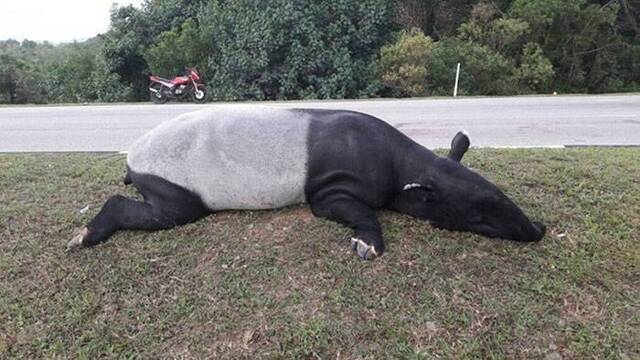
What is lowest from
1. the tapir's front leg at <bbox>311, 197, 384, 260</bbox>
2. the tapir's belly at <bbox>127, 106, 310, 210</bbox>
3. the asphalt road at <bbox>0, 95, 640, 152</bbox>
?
the asphalt road at <bbox>0, 95, 640, 152</bbox>

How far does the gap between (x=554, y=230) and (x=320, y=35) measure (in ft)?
40.3

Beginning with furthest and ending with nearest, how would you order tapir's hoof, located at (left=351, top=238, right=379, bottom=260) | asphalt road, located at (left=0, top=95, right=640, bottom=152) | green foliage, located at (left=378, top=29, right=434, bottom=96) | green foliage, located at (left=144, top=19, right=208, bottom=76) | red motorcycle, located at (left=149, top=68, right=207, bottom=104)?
green foliage, located at (left=144, top=19, right=208, bottom=76) → green foliage, located at (left=378, top=29, right=434, bottom=96) → red motorcycle, located at (left=149, top=68, right=207, bottom=104) → asphalt road, located at (left=0, top=95, right=640, bottom=152) → tapir's hoof, located at (left=351, top=238, right=379, bottom=260)

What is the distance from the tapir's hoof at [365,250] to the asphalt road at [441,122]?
3479 mm

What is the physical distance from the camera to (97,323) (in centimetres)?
311

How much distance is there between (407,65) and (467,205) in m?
11.8

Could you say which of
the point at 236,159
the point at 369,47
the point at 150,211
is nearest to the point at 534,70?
the point at 369,47

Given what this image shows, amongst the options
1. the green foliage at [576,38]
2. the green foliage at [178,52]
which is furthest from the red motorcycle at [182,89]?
the green foliage at [576,38]

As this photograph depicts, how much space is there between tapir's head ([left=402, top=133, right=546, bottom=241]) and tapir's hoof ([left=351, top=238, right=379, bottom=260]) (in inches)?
18.9

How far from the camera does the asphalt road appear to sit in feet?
23.4

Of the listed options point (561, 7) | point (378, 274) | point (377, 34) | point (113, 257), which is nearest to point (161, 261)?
point (113, 257)

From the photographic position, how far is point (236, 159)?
12.7 feet

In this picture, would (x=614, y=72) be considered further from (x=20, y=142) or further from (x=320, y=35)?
(x=20, y=142)

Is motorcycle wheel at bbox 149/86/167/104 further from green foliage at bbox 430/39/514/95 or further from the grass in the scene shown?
the grass

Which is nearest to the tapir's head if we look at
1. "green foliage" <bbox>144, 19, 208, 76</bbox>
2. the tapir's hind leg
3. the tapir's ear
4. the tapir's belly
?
the tapir's ear
